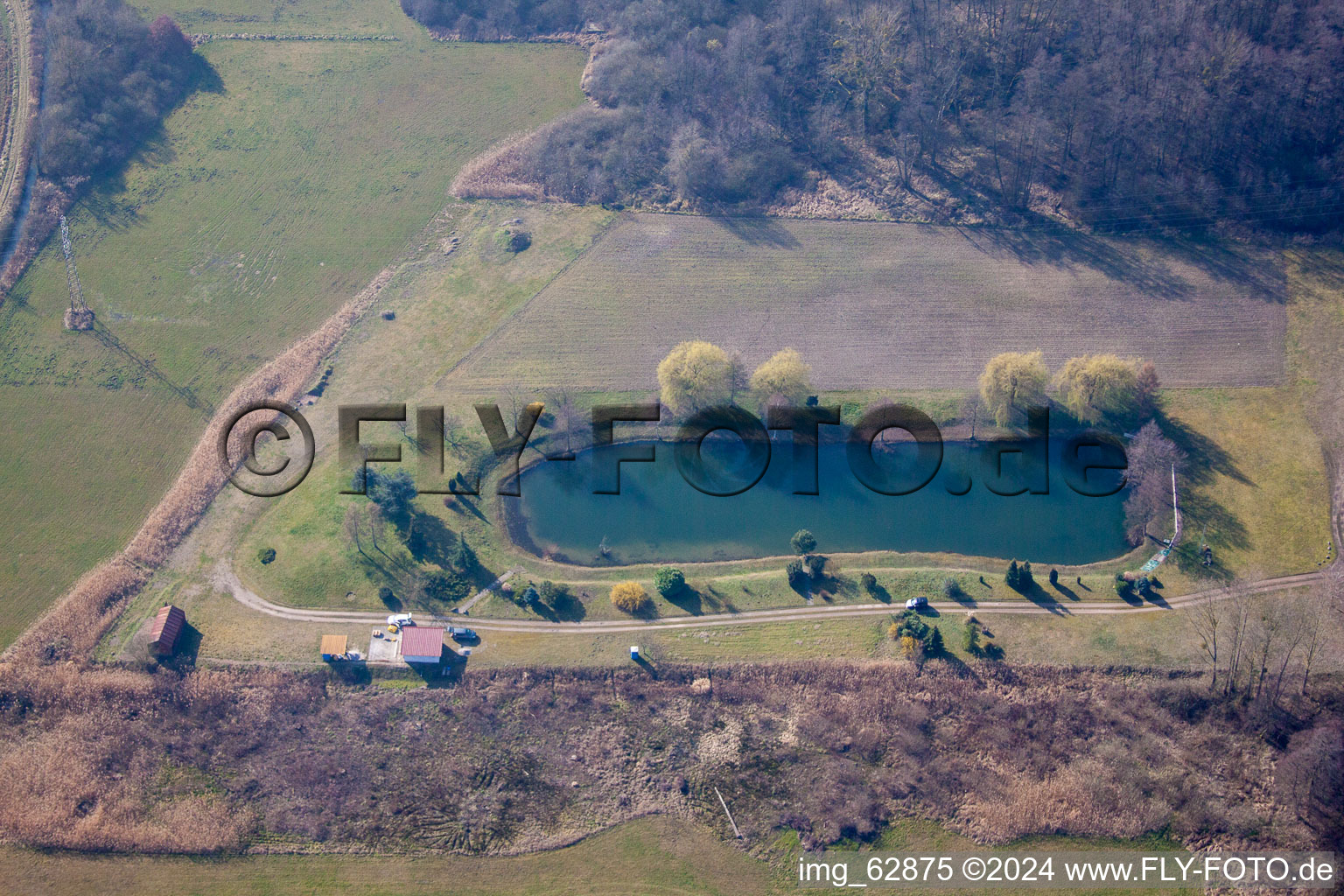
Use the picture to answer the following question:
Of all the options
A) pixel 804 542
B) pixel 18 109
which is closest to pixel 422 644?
pixel 804 542

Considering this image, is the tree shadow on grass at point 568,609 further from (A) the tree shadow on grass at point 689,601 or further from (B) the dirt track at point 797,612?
(A) the tree shadow on grass at point 689,601

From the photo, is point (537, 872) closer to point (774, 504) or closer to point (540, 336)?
point (774, 504)

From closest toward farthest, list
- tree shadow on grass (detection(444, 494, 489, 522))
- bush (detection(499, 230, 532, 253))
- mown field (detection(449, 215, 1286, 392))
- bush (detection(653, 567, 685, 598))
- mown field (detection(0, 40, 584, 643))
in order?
bush (detection(653, 567, 685, 598)) → tree shadow on grass (detection(444, 494, 489, 522)) → mown field (detection(0, 40, 584, 643)) → mown field (detection(449, 215, 1286, 392)) → bush (detection(499, 230, 532, 253))

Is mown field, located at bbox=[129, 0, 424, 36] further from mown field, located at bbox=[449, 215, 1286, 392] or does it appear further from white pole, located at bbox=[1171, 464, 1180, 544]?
white pole, located at bbox=[1171, 464, 1180, 544]

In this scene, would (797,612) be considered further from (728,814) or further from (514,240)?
(514,240)

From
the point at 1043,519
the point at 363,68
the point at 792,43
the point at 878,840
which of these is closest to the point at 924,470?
the point at 1043,519

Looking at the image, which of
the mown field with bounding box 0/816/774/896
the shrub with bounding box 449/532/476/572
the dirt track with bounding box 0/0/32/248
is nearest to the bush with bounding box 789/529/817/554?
the mown field with bounding box 0/816/774/896

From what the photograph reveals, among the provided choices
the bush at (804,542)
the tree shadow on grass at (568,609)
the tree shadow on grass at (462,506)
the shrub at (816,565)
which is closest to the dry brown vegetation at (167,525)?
the tree shadow on grass at (462,506)
